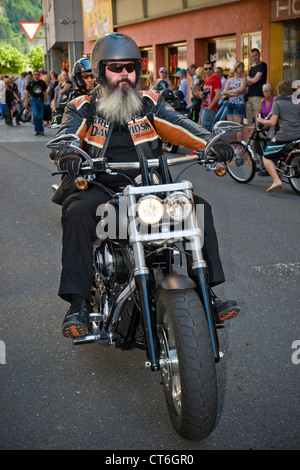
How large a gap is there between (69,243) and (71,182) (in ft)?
2.90

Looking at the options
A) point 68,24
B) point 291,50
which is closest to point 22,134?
point 291,50

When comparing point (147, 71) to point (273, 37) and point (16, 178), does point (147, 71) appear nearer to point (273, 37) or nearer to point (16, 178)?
point (273, 37)

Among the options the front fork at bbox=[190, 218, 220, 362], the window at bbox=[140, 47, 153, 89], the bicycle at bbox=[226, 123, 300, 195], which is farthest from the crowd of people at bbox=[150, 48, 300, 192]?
the window at bbox=[140, 47, 153, 89]

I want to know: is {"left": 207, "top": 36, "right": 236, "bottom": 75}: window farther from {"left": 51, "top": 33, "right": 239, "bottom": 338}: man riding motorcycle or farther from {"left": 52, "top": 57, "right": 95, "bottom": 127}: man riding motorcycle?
{"left": 51, "top": 33, "right": 239, "bottom": 338}: man riding motorcycle

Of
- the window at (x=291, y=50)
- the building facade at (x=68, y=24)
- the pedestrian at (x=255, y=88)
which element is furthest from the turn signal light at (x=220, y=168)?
the building facade at (x=68, y=24)

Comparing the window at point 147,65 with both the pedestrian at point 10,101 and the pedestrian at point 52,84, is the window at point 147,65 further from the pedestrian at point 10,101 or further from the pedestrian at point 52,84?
the pedestrian at point 10,101

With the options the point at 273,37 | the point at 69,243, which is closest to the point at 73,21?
the point at 273,37

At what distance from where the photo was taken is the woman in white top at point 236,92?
15000 mm

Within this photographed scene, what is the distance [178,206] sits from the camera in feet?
11.0

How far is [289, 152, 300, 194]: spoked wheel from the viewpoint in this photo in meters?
9.97

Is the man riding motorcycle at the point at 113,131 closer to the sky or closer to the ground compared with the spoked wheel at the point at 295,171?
closer to the sky

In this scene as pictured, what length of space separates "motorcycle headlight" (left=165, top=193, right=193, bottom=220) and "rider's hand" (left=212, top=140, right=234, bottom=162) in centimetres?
58

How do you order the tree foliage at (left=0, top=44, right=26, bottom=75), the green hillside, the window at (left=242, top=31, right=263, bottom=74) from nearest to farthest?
1. the window at (left=242, top=31, right=263, bottom=74)
2. the tree foliage at (left=0, top=44, right=26, bottom=75)
3. the green hillside

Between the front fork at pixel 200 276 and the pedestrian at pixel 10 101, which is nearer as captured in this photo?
the front fork at pixel 200 276
